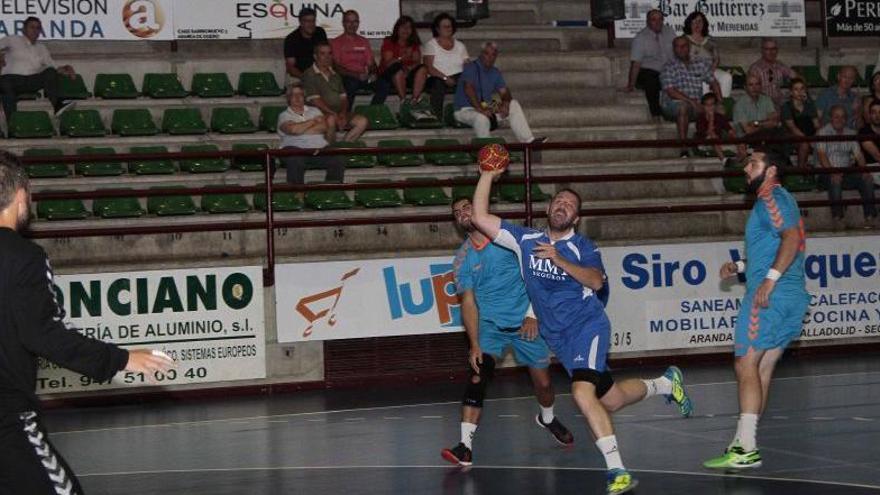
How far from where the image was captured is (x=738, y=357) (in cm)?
1109

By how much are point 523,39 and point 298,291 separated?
8465 mm

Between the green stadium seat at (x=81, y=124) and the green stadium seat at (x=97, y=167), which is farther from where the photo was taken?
the green stadium seat at (x=81, y=124)

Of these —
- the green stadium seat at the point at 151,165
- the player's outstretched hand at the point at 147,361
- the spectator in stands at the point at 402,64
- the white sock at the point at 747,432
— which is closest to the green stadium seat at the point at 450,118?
the spectator in stands at the point at 402,64

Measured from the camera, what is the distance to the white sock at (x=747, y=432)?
428 inches

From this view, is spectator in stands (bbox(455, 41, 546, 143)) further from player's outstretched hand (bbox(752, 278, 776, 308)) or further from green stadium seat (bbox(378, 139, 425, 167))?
player's outstretched hand (bbox(752, 278, 776, 308))

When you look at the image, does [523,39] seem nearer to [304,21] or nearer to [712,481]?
[304,21]

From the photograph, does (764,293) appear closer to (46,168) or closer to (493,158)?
(493,158)

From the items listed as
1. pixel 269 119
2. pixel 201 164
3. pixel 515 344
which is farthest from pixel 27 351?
pixel 269 119

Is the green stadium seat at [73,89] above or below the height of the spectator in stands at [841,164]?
above

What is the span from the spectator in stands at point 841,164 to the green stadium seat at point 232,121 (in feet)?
26.3

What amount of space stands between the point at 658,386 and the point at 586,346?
120cm

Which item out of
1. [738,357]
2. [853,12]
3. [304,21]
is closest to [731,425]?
[738,357]

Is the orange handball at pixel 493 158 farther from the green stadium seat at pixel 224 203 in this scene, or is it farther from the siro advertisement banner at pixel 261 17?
the siro advertisement banner at pixel 261 17

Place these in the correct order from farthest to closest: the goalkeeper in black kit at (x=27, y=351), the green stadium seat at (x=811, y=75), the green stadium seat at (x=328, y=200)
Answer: the green stadium seat at (x=811, y=75) < the green stadium seat at (x=328, y=200) < the goalkeeper in black kit at (x=27, y=351)
